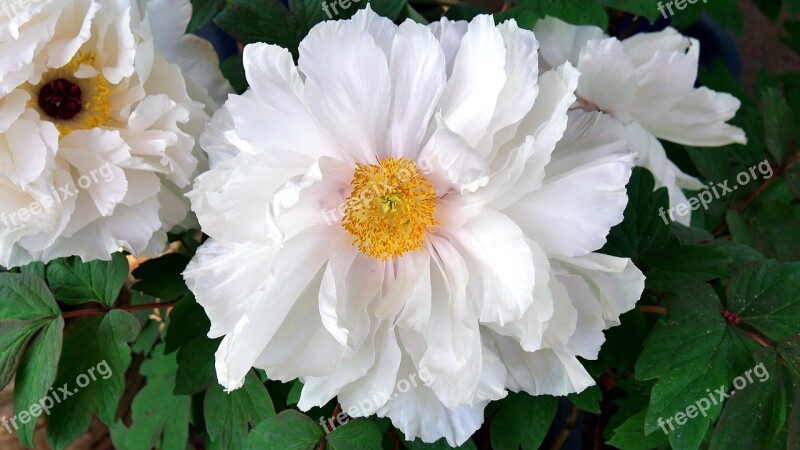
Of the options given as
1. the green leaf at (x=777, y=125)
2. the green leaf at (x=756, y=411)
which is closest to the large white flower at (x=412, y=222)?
the green leaf at (x=756, y=411)

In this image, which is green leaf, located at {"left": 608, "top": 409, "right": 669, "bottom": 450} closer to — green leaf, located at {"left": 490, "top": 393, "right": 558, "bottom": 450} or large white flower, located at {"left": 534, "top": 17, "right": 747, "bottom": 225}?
green leaf, located at {"left": 490, "top": 393, "right": 558, "bottom": 450}

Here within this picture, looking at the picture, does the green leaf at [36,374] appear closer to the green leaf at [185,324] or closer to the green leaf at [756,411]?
the green leaf at [185,324]

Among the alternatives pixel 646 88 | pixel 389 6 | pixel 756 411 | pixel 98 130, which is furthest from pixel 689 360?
pixel 98 130

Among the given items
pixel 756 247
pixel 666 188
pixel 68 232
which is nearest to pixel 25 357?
pixel 68 232

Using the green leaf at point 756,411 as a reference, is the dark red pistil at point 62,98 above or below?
above

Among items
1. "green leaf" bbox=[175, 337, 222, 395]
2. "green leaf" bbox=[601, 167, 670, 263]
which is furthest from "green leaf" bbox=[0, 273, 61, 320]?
"green leaf" bbox=[601, 167, 670, 263]

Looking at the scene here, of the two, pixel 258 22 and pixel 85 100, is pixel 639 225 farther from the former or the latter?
pixel 85 100
